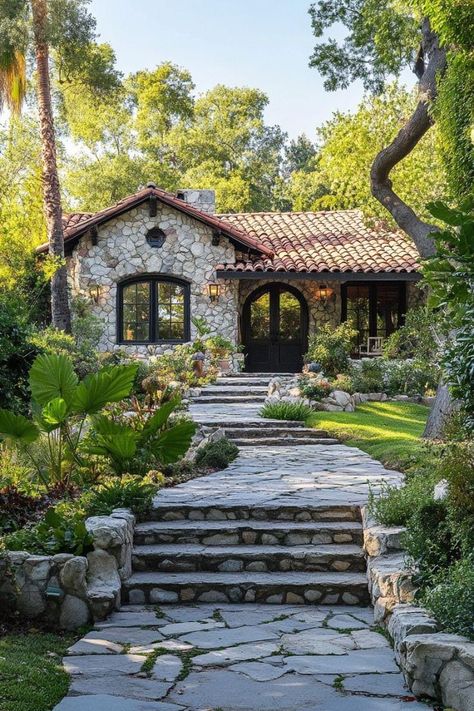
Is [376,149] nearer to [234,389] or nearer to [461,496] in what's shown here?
[234,389]

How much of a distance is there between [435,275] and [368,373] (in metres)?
12.2

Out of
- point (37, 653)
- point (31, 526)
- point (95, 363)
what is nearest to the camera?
point (37, 653)

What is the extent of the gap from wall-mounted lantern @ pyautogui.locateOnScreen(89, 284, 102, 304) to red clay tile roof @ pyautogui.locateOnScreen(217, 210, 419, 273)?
10.2ft

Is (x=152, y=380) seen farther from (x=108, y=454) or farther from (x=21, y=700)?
(x=21, y=700)

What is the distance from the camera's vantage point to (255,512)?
27.9 ft

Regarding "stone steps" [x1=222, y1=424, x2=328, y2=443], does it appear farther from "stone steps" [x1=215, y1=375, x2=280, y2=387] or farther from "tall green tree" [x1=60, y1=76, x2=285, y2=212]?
"tall green tree" [x1=60, y1=76, x2=285, y2=212]

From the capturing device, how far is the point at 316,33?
15.5 meters

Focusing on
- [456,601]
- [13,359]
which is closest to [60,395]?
[13,359]

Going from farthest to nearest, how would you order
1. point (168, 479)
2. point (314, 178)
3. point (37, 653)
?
point (314, 178)
point (168, 479)
point (37, 653)

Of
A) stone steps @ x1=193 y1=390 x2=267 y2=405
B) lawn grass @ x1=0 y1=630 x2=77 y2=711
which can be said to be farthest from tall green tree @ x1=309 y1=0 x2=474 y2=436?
lawn grass @ x1=0 y1=630 x2=77 y2=711

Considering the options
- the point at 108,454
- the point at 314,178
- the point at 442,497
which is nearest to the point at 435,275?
the point at 442,497

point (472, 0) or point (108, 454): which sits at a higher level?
point (472, 0)

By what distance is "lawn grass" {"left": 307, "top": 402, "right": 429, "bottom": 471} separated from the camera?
451 inches

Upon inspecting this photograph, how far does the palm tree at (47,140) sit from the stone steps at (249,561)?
12.8 metres
